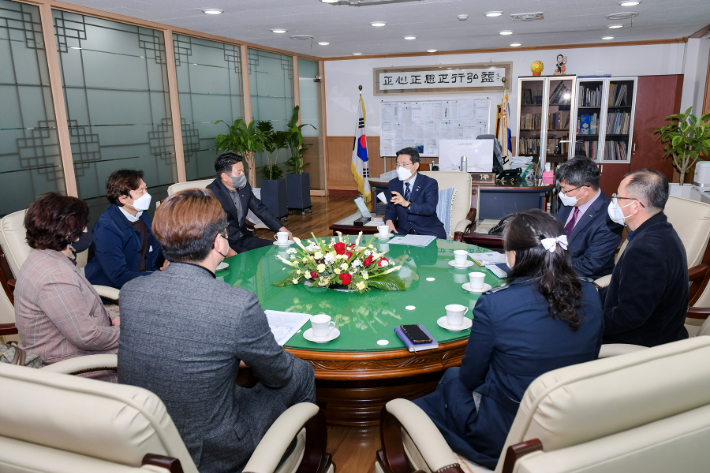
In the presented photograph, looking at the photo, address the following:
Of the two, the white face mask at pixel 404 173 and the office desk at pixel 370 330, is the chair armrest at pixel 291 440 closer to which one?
the office desk at pixel 370 330

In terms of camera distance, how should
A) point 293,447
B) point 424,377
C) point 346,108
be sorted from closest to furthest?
1. point 293,447
2. point 424,377
3. point 346,108

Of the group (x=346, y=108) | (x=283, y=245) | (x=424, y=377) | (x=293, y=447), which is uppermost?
(x=346, y=108)

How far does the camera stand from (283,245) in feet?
10.5

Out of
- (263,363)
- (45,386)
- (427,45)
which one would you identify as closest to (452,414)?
(263,363)

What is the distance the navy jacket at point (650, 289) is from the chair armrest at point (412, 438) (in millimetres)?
1084

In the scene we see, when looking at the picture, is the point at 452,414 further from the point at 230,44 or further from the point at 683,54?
the point at 683,54

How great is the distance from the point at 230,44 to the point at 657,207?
19.4 ft

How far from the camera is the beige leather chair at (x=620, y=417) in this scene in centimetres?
93

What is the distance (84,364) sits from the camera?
1.81m

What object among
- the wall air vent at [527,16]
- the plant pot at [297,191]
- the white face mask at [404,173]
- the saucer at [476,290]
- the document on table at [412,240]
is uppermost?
the wall air vent at [527,16]

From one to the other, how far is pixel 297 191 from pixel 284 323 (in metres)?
5.89

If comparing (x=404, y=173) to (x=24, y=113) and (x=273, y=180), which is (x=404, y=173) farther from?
(x=273, y=180)

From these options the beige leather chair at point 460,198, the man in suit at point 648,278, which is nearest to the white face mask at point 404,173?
the beige leather chair at point 460,198

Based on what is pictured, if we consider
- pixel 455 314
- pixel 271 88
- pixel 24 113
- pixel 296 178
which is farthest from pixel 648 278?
pixel 271 88
